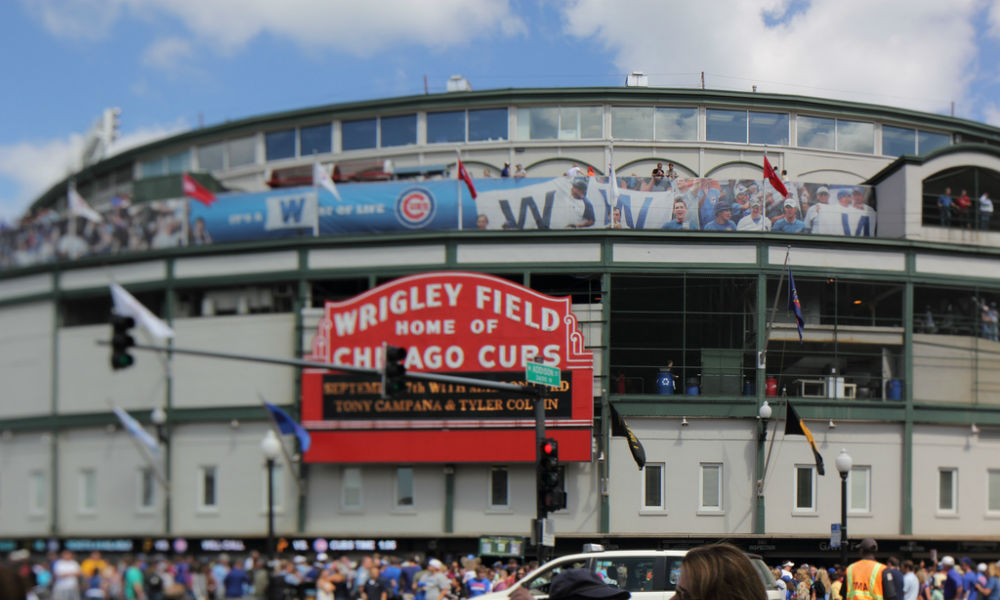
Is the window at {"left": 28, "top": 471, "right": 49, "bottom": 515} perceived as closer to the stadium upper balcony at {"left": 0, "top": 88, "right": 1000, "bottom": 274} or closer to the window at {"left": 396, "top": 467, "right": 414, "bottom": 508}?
the stadium upper balcony at {"left": 0, "top": 88, "right": 1000, "bottom": 274}

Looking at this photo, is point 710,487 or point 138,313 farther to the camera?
point 710,487

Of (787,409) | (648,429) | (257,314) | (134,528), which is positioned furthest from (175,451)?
(787,409)

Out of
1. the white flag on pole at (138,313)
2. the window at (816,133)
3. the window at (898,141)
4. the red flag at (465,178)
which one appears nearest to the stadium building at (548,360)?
the red flag at (465,178)

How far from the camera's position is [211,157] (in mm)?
43594

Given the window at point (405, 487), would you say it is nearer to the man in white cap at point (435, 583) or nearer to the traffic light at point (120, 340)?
the man in white cap at point (435, 583)

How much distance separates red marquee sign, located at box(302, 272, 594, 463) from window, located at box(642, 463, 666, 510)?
211cm

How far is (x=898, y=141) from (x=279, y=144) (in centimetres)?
2362

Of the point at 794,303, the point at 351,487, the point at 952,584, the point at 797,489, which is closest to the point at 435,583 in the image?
the point at 351,487

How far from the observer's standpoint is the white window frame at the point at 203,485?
111ft

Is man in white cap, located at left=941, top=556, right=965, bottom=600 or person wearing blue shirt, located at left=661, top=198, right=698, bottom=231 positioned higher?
person wearing blue shirt, located at left=661, top=198, right=698, bottom=231

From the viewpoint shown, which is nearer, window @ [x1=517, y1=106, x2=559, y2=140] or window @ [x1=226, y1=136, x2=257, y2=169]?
window @ [x1=517, y1=106, x2=559, y2=140]

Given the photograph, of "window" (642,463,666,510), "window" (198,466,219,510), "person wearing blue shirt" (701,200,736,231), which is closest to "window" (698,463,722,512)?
"window" (642,463,666,510)

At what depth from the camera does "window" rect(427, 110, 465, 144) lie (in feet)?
131

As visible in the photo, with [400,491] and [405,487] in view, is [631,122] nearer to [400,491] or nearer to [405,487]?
[405,487]
